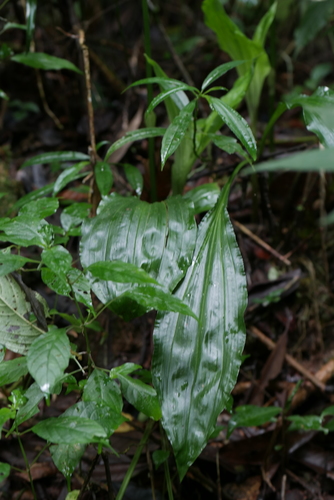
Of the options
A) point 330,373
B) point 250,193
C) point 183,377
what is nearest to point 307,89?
point 250,193

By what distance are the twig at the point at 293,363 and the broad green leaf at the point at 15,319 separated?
820 mm

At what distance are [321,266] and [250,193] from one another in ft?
1.39

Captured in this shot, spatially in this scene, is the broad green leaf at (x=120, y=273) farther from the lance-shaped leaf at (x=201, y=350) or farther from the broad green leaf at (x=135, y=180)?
the broad green leaf at (x=135, y=180)

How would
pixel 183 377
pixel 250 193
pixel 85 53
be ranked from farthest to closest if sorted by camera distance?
pixel 250 193 → pixel 85 53 → pixel 183 377

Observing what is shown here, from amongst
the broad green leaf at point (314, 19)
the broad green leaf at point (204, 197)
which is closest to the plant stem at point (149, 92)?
the broad green leaf at point (204, 197)

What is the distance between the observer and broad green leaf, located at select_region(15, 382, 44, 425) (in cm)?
76

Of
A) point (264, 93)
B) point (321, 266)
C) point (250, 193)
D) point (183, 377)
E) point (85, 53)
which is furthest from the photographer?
point (264, 93)

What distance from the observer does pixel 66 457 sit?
0.76 meters

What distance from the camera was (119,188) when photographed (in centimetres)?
175

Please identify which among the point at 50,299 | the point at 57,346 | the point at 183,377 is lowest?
the point at 50,299

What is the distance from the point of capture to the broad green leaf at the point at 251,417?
1.07 m

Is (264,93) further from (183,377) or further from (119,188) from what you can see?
(183,377)

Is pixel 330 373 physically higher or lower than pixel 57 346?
lower

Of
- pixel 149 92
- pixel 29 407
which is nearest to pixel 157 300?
pixel 29 407
